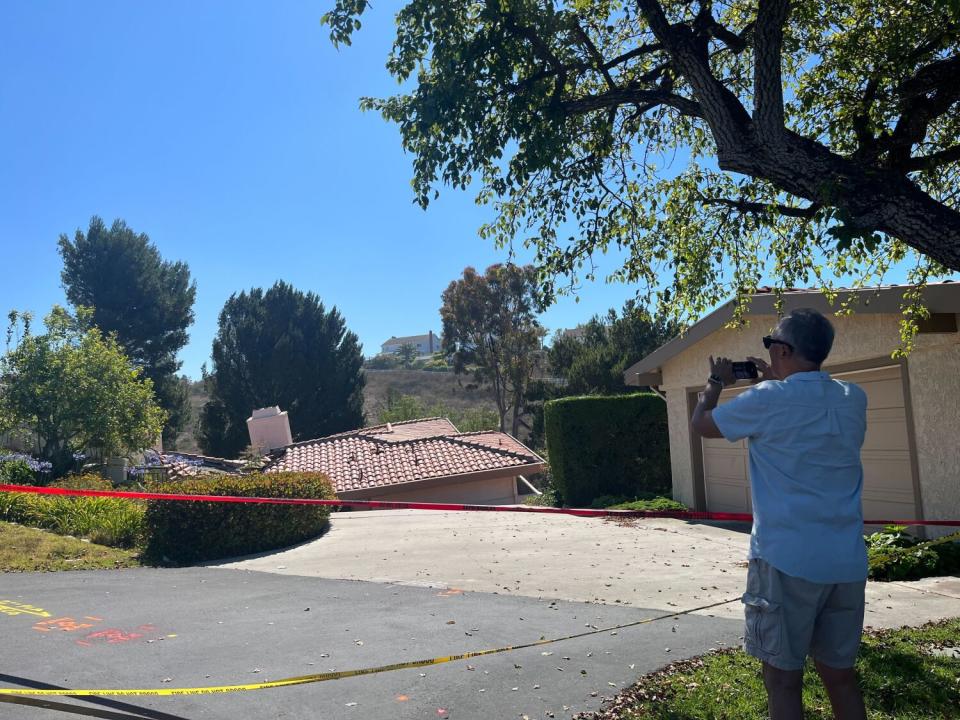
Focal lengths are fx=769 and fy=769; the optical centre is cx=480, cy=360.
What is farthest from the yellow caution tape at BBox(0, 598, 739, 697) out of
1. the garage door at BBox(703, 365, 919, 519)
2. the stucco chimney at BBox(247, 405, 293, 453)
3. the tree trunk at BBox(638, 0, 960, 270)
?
the stucco chimney at BBox(247, 405, 293, 453)

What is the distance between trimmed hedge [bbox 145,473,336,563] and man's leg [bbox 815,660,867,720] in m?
9.13

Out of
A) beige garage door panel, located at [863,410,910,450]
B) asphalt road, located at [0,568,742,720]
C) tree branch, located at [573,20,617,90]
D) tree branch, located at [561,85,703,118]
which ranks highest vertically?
tree branch, located at [573,20,617,90]

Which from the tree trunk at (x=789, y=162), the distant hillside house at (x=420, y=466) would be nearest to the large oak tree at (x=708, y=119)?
the tree trunk at (x=789, y=162)

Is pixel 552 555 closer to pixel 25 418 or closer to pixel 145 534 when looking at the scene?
pixel 145 534

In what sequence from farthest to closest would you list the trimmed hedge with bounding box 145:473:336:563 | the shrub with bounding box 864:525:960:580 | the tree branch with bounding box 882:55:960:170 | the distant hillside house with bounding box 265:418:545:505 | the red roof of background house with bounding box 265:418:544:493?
the red roof of background house with bounding box 265:418:544:493 < the distant hillside house with bounding box 265:418:545:505 < the trimmed hedge with bounding box 145:473:336:563 < the shrub with bounding box 864:525:960:580 < the tree branch with bounding box 882:55:960:170

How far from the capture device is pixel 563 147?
23.4ft

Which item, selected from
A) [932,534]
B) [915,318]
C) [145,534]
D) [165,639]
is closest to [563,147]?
[915,318]

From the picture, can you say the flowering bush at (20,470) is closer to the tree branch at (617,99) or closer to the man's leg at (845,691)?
the tree branch at (617,99)

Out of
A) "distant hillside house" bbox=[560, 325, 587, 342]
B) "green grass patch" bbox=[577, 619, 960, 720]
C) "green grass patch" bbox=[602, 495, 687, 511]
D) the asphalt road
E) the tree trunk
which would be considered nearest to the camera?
"green grass patch" bbox=[577, 619, 960, 720]

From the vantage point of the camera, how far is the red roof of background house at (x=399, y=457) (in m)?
19.8

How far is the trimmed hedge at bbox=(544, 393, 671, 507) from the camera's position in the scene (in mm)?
17344

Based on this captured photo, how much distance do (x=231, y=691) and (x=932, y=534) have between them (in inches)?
311

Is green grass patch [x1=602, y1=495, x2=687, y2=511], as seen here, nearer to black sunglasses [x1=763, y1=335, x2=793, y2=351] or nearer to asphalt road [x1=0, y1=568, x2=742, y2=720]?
asphalt road [x1=0, y1=568, x2=742, y2=720]

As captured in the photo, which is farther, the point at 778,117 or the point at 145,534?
the point at 145,534
